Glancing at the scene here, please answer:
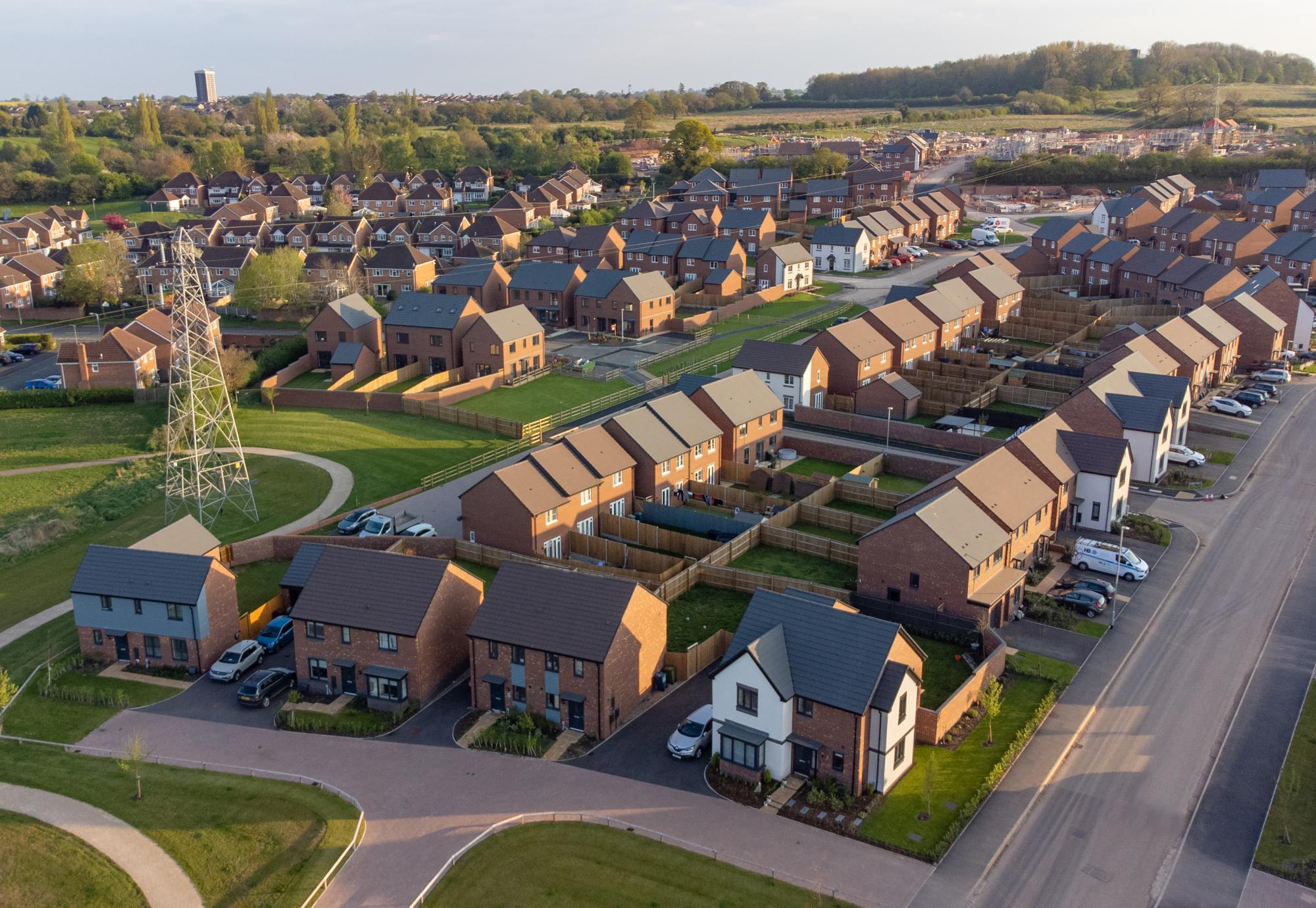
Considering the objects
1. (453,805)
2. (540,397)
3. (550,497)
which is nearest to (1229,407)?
(540,397)

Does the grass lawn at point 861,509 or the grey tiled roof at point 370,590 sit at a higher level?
the grey tiled roof at point 370,590

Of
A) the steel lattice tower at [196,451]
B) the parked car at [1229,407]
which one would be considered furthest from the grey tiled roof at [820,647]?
the parked car at [1229,407]

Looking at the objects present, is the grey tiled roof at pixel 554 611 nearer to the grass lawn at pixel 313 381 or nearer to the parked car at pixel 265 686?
the parked car at pixel 265 686

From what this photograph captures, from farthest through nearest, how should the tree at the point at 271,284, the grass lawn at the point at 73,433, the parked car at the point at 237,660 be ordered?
the tree at the point at 271,284, the grass lawn at the point at 73,433, the parked car at the point at 237,660

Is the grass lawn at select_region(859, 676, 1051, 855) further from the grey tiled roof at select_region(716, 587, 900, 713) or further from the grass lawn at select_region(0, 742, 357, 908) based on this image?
the grass lawn at select_region(0, 742, 357, 908)

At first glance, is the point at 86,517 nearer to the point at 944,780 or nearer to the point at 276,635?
the point at 276,635

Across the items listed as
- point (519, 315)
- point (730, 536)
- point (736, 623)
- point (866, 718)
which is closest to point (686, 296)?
point (519, 315)
